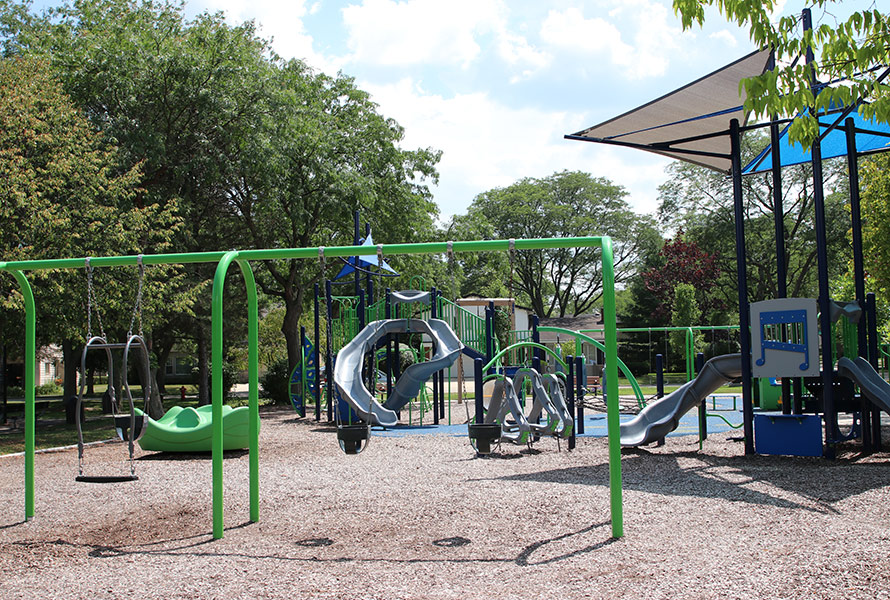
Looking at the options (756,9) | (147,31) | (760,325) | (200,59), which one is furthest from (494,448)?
(147,31)

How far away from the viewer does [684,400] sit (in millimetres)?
10820

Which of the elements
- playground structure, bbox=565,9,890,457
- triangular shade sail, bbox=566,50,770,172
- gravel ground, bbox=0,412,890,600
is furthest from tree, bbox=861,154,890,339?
gravel ground, bbox=0,412,890,600

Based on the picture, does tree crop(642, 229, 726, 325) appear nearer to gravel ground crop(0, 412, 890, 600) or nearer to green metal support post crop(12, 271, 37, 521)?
gravel ground crop(0, 412, 890, 600)

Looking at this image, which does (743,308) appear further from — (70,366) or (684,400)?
(70,366)

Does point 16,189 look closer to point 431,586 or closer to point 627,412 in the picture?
point 431,586

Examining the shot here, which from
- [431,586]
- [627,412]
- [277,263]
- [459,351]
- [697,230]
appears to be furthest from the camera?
[697,230]

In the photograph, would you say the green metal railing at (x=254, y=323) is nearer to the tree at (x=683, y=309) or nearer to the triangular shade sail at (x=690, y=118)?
the triangular shade sail at (x=690, y=118)

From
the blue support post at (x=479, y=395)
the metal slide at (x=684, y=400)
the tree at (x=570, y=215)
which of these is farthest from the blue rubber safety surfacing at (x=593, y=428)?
the tree at (x=570, y=215)

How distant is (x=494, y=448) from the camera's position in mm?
11562

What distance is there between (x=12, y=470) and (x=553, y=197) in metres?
41.4

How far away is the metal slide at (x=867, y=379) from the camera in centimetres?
909

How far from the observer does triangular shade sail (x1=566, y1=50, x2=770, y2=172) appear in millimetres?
9508

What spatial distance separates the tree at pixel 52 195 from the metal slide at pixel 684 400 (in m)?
9.50

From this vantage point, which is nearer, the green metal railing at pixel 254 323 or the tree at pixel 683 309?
the green metal railing at pixel 254 323
